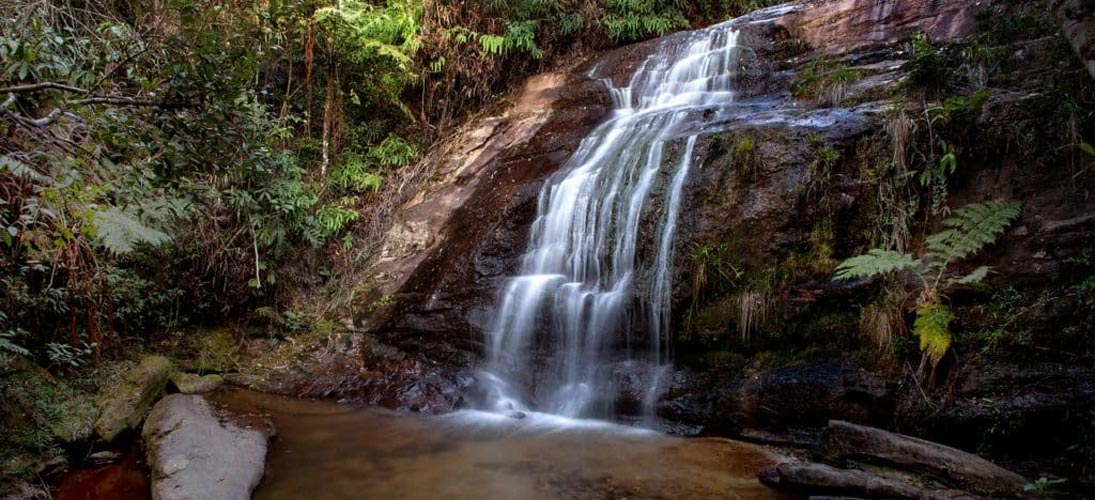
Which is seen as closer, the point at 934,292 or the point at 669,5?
the point at 934,292

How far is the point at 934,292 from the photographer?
4379mm

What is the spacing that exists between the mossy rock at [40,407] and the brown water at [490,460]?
4.22 feet

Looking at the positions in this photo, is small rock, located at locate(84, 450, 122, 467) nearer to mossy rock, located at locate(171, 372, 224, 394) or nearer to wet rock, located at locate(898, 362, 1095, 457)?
mossy rock, located at locate(171, 372, 224, 394)

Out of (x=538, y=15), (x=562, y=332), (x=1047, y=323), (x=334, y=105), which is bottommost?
(x=562, y=332)

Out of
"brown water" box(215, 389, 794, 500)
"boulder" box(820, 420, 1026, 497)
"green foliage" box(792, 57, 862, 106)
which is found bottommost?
"brown water" box(215, 389, 794, 500)

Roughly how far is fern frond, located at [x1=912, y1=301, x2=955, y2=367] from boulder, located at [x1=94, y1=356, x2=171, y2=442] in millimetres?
6302

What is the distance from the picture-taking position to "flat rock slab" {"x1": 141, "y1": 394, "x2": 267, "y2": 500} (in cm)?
371

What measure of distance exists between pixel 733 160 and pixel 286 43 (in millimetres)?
6853

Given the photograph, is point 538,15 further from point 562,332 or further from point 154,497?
point 154,497

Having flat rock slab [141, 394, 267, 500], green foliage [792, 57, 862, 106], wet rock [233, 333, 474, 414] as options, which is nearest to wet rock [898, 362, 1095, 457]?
green foliage [792, 57, 862, 106]

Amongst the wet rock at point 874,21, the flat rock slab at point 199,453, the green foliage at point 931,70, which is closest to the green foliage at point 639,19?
the wet rock at point 874,21

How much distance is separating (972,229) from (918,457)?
1.85 metres

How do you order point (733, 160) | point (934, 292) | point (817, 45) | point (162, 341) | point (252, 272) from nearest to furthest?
1. point (934, 292)
2. point (733, 160)
3. point (162, 341)
4. point (252, 272)
5. point (817, 45)

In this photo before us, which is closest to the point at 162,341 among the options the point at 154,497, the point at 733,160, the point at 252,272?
the point at 252,272
